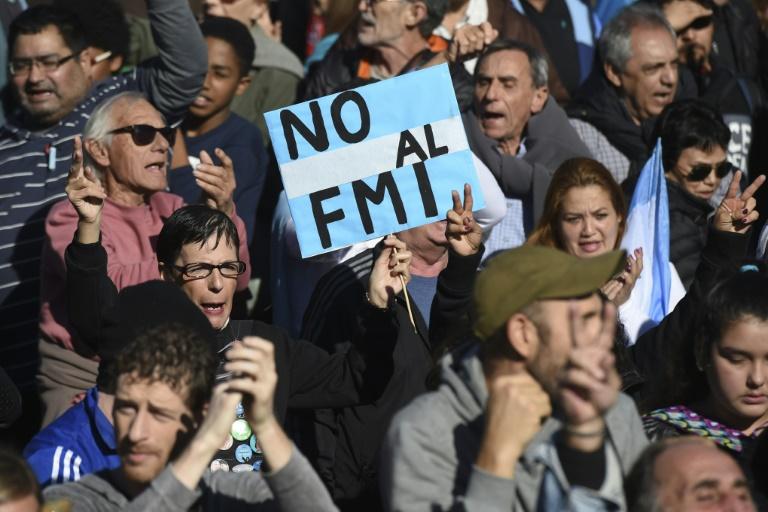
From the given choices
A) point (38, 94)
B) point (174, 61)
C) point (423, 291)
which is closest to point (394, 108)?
point (423, 291)

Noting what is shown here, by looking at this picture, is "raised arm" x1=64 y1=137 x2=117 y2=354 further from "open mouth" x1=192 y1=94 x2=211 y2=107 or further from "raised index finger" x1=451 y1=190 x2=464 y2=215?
"open mouth" x1=192 y1=94 x2=211 y2=107

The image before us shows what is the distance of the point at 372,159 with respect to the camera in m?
5.89

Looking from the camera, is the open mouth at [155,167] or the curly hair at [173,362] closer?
the curly hair at [173,362]

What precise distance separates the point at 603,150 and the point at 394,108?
7.41 ft

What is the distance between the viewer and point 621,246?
6.72m

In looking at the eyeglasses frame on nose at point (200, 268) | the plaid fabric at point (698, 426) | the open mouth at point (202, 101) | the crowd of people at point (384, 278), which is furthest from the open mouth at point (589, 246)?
the open mouth at point (202, 101)

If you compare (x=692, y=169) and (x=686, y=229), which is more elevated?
(x=692, y=169)

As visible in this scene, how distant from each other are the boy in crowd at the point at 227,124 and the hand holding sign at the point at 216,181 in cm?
103

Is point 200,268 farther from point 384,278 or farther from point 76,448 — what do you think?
point 76,448

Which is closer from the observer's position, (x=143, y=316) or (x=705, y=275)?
(x=143, y=316)

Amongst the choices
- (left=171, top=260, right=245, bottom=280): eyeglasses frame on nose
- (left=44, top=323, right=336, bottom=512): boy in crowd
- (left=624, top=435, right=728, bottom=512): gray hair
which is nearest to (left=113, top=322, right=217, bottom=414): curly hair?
(left=44, top=323, right=336, bottom=512): boy in crowd

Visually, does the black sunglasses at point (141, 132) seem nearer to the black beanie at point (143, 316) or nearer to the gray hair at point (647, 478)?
the black beanie at point (143, 316)

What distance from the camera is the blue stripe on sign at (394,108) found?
5855 mm

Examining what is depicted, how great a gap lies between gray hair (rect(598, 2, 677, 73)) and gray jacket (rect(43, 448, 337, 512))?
4.29m
